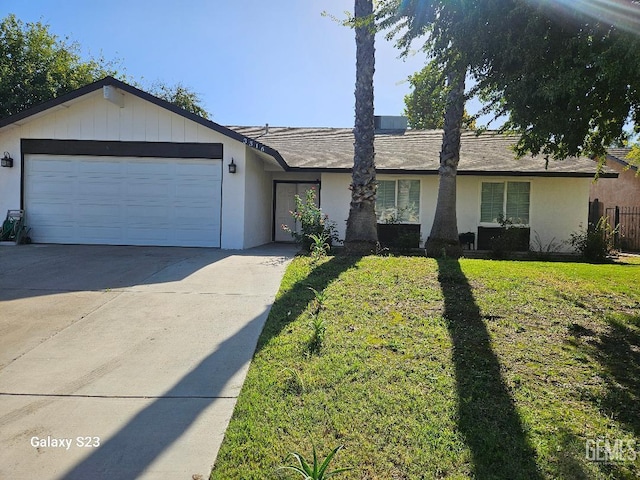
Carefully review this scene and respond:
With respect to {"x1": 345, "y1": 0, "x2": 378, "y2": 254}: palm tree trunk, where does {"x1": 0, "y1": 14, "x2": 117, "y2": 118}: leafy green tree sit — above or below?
above

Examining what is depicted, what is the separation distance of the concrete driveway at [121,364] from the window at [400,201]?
6750 mm

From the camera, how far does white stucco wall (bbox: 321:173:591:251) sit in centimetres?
1388

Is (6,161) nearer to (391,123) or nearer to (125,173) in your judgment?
(125,173)

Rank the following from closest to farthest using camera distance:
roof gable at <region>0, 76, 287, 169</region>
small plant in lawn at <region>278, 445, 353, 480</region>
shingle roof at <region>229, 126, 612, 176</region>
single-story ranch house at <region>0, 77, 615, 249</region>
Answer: small plant in lawn at <region>278, 445, 353, 480</region>
roof gable at <region>0, 76, 287, 169</region>
single-story ranch house at <region>0, 77, 615, 249</region>
shingle roof at <region>229, 126, 612, 176</region>

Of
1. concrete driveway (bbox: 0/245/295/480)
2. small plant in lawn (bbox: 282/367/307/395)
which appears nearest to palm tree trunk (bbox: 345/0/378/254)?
concrete driveway (bbox: 0/245/295/480)

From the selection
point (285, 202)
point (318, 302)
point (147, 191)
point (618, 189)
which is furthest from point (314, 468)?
point (618, 189)

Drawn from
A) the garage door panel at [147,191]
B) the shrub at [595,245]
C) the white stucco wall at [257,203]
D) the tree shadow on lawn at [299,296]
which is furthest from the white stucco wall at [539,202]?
the tree shadow on lawn at [299,296]

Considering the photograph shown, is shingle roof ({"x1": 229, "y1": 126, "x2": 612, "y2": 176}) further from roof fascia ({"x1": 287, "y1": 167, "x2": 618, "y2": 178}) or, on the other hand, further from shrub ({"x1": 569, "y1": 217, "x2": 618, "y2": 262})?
shrub ({"x1": 569, "y1": 217, "x2": 618, "y2": 262})

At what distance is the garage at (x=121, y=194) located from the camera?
11938 millimetres

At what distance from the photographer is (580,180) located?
13844 millimetres

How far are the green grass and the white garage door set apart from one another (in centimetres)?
599

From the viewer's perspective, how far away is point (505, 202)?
14.1 m

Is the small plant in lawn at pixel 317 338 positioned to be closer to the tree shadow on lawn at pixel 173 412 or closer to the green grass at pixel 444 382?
the green grass at pixel 444 382

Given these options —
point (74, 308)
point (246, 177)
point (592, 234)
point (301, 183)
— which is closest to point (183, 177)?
point (246, 177)
